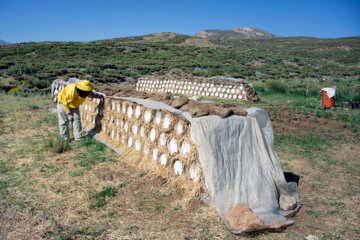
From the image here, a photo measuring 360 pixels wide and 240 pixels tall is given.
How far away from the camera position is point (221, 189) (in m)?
3.11

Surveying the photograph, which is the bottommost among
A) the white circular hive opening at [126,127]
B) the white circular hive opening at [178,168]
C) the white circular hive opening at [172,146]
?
the white circular hive opening at [178,168]

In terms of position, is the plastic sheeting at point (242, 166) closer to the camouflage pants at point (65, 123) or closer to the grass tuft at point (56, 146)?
the grass tuft at point (56, 146)

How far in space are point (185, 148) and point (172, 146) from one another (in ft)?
1.04

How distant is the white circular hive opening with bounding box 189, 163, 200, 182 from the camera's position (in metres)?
3.48

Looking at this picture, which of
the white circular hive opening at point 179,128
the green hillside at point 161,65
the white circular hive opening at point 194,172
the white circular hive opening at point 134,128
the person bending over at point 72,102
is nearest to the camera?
the white circular hive opening at point 194,172

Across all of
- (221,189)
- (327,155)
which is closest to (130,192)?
(221,189)

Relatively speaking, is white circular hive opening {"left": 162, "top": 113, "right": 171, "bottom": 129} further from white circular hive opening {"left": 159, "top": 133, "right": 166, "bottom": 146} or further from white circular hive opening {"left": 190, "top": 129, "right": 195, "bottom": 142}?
white circular hive opening {"left": 190, "top": 129, "right": 195, "bottom": 142}

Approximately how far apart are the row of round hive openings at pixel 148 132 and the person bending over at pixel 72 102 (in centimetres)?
57

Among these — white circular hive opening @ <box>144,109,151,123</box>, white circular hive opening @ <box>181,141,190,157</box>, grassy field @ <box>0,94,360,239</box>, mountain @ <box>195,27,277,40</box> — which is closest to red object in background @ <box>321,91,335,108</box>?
grassy field @ <box>0,94,360,239</box>

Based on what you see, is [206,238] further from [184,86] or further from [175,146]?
[184,86]

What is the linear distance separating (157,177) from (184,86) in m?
13.8

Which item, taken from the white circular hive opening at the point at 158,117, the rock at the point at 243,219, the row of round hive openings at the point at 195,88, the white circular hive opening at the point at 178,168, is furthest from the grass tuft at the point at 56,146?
the row of round hive openings at the point at 195,88

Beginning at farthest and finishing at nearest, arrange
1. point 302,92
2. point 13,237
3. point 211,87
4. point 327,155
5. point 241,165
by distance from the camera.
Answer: point 211,87, point 302,92, point 327,155, point 241,165, point 13,237

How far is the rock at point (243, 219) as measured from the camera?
109 inches
